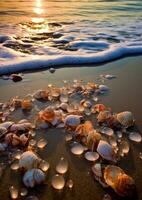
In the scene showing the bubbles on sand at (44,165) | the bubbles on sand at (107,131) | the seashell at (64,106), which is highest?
the seashell at (64,106)

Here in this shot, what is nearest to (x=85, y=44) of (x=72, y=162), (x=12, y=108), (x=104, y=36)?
(x=104, y=36)

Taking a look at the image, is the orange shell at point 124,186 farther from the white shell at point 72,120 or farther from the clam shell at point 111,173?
the white shell at point 72,120

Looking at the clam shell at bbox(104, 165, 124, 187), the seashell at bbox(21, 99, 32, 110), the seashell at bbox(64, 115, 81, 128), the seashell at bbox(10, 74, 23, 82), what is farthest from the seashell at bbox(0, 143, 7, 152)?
the seashell at bbox(10, 74, 23, 82)

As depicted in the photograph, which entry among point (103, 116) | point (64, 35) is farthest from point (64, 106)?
point (64, 35)

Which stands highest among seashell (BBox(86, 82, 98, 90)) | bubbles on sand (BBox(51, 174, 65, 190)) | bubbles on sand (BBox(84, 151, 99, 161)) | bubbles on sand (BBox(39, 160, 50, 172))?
seashell (BBox(86, 82, 98, 90))

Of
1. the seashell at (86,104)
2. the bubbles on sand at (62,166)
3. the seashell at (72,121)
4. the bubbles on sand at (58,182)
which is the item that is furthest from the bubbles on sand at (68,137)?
the seashell at (86,104)

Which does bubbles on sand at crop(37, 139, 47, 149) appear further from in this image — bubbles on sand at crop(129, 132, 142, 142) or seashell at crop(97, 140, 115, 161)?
bubbles on sand at crop(129, 132, 142, 142)
